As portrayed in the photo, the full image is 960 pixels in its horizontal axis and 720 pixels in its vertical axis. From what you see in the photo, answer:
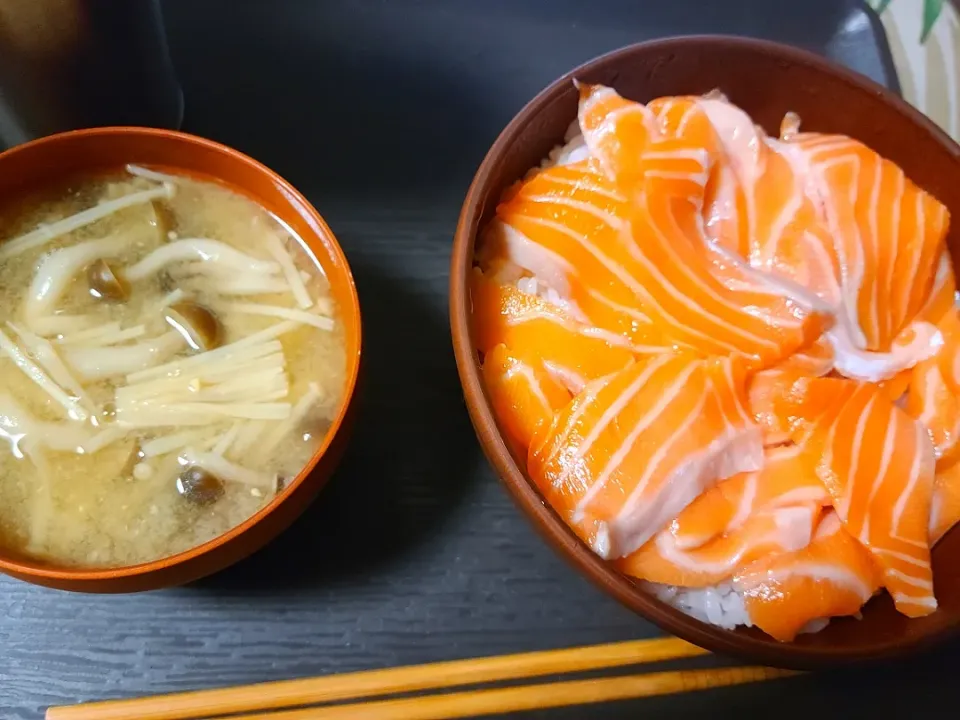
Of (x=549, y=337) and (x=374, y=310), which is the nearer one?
(x=549, y=337)

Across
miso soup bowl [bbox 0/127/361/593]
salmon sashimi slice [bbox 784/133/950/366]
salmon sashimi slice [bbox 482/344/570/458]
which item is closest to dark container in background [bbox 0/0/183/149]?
miso soup bowl [bbox 0/127/361/593]

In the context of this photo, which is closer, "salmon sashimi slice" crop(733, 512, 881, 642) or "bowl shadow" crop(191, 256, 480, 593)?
"salmon sashimi slice" crop(733, 512, 881, 642)

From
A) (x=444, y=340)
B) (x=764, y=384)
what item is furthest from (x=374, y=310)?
(x=764, y=384)

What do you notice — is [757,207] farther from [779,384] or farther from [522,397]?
[522,397]

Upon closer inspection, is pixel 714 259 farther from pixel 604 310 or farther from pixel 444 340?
pixel 444 340

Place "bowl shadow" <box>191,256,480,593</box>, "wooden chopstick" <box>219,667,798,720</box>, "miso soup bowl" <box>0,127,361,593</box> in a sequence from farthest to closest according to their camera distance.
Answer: "bowl shadow" <box>191,256,480,593</box> → "wooden chopstick" <box>219,667,798,720</box> → "miso soup bowl" <box>0,127,361,593</box>

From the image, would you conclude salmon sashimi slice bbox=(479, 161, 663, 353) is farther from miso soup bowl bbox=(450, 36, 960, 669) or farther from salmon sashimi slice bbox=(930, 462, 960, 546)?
salmon sashimi slice bbox=(930, 462, 960, 546)

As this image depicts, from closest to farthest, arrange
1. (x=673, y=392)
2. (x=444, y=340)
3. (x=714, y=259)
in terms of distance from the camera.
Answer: (x=673, y=392), (x=714, y=259), (x=444, y=340)
